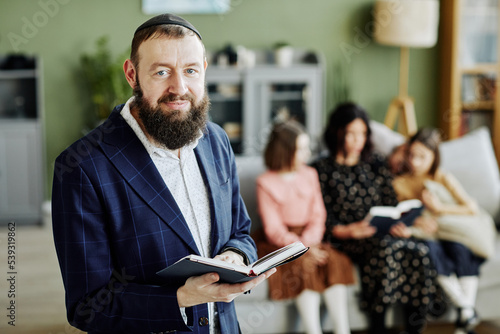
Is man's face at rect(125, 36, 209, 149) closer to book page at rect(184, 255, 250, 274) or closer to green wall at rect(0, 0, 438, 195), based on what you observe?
book page at rect(184, 255, 250, 274)

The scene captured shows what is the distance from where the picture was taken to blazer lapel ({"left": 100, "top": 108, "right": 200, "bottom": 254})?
1.10 meters

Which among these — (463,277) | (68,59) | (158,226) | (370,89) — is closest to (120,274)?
(158,226)

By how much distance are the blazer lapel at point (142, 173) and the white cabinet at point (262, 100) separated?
3624 millimetres

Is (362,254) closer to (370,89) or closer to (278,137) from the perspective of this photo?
(278,137)

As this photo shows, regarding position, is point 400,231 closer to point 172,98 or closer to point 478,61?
point 172,98

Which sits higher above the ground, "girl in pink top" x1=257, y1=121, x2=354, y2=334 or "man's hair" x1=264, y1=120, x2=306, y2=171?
"man's hair" x1=264, y1=120, x2=306, y2=171

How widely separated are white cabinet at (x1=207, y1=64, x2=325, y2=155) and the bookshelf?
1.18 meters

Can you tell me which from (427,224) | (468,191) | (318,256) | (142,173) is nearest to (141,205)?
(142,173)

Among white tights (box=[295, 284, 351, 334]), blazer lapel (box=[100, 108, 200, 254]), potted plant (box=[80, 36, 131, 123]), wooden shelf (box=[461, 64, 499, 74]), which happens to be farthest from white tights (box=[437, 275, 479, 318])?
potted plant (box=[80, 36, 131, 123])

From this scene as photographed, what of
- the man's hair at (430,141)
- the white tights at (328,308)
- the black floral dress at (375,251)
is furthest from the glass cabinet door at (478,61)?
the white tights at (328,308)

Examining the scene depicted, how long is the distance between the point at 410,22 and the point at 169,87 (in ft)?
13.1

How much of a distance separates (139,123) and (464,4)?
4369mm

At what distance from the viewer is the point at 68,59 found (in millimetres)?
4891

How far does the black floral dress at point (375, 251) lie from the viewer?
2.54 metres
